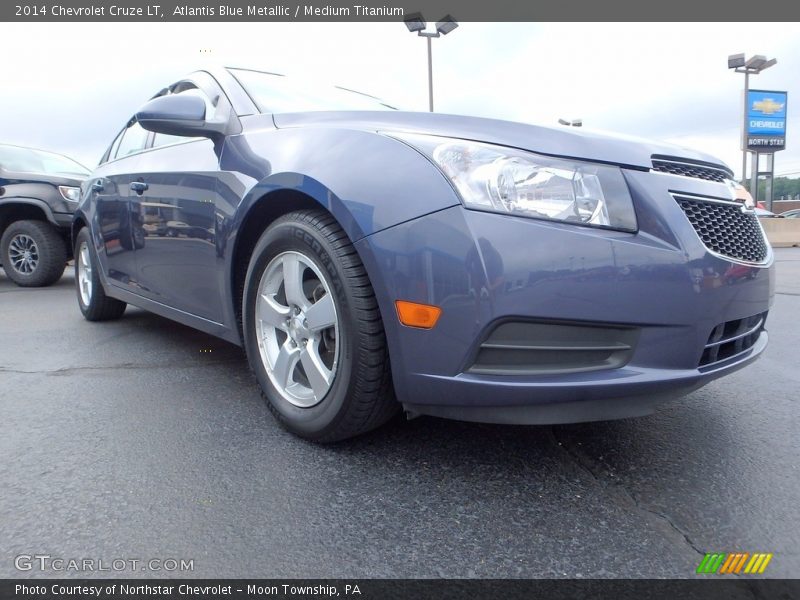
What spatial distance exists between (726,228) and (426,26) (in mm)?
9333

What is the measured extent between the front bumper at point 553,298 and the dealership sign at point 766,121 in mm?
33517

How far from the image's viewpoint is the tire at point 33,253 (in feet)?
21.4

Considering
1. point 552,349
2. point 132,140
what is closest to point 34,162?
point 132,140

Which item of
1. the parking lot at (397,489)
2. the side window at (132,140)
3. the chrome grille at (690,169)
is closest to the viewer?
the parking lot at (397,489)

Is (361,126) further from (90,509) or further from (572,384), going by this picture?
(90,509)

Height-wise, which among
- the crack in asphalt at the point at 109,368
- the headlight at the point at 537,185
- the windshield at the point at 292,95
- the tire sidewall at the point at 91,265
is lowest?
the crack in asphalt at the point at 109,368

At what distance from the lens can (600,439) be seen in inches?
79.1

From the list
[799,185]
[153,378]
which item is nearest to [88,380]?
[153,378]

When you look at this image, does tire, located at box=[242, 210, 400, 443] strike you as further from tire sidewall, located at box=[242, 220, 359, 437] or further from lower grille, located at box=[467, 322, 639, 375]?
lower grille, located at box=[467, 322, 639, 375]

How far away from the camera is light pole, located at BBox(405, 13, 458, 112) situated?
9210 mm

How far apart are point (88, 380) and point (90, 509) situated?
1.43 m

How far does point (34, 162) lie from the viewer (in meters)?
6.91

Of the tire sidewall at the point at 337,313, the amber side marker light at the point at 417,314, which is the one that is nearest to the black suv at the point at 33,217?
the tire sidewall at the point at 337,313

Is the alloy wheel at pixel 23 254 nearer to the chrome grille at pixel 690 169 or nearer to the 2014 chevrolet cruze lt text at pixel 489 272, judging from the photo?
the 2014 chevrolet cruze lt text at pixel 489 272
